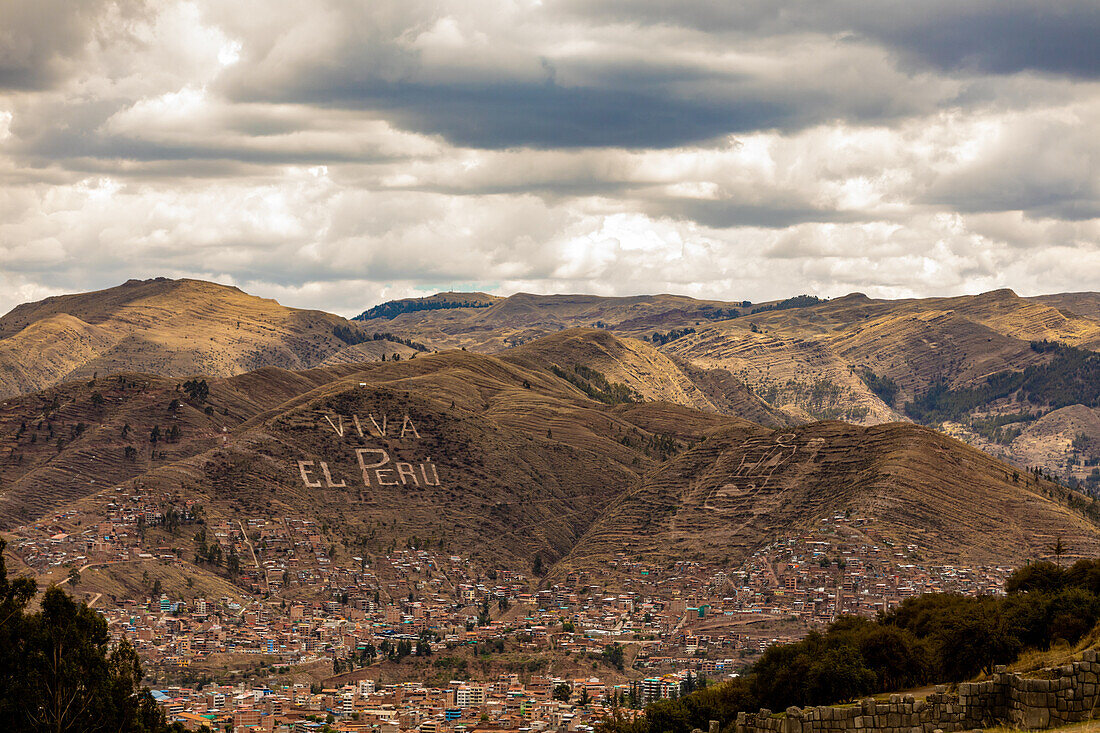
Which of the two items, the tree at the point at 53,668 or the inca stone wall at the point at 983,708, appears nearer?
the inca stone wall at the point at 983,708

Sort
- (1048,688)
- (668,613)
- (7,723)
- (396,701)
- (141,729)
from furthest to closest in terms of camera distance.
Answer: (668,613) → (396,701) → (141,729) → (7,723) → (1048,688)

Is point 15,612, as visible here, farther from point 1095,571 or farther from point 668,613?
point 668,613

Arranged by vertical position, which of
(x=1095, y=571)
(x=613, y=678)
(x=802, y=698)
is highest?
(x=1095, y=571)

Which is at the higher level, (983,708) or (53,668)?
(983,708)

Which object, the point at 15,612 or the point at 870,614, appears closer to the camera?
the point at 15,612

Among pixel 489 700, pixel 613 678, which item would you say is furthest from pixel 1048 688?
pixel 613 678

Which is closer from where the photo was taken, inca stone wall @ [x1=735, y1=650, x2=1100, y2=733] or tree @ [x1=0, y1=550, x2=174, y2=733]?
inca stone wall @ [x1=735, y1=650, x2=1100, y2=733]

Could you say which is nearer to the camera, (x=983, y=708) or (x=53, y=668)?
(x=983, y=708)

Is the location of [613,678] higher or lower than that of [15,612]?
lower
